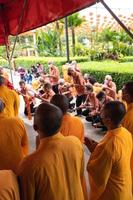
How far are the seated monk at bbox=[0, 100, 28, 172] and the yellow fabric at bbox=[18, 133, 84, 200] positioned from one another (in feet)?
3.18

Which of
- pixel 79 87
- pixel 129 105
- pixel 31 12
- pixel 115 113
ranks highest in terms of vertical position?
pixel 31 12

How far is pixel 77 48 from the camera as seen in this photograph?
22.2m

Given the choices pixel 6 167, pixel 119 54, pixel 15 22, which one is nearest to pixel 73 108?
pixel 15 22

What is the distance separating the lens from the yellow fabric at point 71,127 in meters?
2.98

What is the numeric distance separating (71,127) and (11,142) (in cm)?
55

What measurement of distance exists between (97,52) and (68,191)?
17.8m

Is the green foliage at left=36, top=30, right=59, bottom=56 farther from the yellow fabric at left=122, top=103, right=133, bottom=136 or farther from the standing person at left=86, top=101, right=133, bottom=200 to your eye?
the standing person at left=86, top=101, right=133, bottom=200

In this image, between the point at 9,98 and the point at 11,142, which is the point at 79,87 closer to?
the point at 9,98

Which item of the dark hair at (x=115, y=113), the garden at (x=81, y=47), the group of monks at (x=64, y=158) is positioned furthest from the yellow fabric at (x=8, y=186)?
the garden at (x=81, y=47)

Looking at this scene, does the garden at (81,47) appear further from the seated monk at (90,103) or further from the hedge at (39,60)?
the seated monk at (90,103)

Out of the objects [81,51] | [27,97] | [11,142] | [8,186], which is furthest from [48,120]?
[81,51]

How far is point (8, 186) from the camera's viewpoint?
5.19 feet

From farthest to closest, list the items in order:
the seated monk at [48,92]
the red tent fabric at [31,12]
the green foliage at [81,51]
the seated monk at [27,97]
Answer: the green foliage at [81,51], the seated monk at [27,97], the seated monk at [48,92], the red tent fabric at [31,12]

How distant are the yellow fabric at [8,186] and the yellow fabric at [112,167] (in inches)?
30.0
